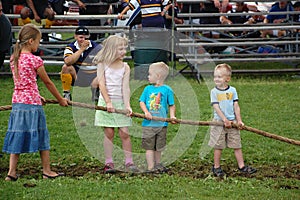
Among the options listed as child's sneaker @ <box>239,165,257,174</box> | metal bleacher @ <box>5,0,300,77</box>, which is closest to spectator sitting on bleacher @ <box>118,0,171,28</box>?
metal bleacher @ <box>5,0,300,77</box>

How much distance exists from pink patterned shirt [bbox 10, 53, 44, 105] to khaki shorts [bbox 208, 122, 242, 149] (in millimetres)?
2037

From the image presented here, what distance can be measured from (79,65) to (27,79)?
4045 millimetres

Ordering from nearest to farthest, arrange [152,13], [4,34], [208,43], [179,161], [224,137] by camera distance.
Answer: [224,137] < [179,161] < [4,34] < [152,13] < [208,43]

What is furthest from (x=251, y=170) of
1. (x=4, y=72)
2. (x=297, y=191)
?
(x=4, y=72)

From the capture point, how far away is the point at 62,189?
681cm

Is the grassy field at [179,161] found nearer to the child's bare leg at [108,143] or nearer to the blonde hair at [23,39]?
the child's bare leg at [108,143]

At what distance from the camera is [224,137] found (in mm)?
7789

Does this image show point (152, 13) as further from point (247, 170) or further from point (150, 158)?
point (247, 170)

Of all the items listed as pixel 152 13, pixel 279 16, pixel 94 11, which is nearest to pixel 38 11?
pixel 94 11

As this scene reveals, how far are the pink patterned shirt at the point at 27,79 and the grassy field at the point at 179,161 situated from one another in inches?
33.9

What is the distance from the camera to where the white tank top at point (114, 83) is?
25.7ft

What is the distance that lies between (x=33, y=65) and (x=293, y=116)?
5.15 m

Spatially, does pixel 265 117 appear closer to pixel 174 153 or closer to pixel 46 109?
pixel 174 153

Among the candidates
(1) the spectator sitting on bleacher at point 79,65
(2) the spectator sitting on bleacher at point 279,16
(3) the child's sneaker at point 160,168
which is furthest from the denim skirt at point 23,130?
(2) the spectator sitting on bleacher at point 279,16
